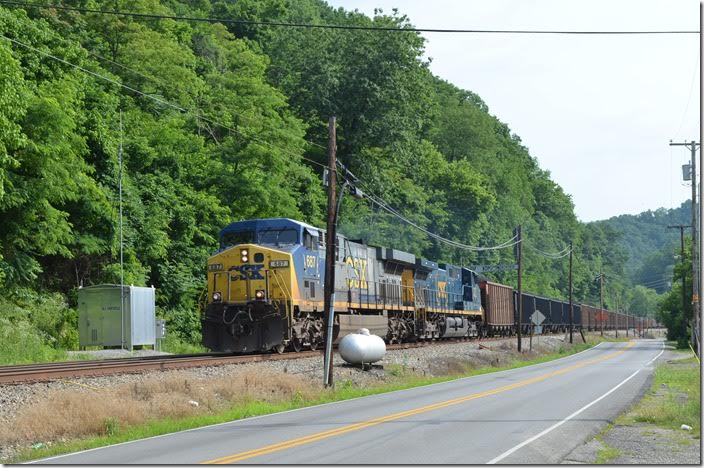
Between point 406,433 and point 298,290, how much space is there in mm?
13993

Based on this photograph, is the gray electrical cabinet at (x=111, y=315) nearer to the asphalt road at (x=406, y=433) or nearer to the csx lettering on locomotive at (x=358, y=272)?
the csx lettering on locomotive at (x=358, y=272)

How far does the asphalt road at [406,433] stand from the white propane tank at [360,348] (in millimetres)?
4936

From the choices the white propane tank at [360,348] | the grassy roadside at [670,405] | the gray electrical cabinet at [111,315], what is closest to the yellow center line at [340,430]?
the grassy roadside at [670,405]

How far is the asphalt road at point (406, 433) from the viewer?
42.1ft

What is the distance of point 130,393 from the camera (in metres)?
19.0

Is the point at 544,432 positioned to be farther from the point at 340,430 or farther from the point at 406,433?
the point at 340,430

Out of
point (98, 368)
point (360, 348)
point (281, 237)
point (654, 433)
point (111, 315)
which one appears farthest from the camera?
point (111, 315)

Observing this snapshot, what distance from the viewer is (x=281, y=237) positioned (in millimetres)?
29641

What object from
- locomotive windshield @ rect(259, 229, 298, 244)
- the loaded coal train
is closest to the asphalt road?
the loaded coal train

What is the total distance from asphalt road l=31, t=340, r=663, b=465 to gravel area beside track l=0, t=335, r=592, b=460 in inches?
119

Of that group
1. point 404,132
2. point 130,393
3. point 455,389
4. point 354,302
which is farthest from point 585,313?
point 130,393

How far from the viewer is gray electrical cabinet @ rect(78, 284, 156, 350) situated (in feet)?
113

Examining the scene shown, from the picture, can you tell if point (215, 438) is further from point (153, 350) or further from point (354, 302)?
point (153, 350)

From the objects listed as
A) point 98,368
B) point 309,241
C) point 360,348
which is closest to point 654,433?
point 98,368
